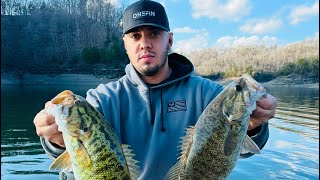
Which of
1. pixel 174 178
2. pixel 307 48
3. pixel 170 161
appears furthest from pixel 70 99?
pixel 307 48

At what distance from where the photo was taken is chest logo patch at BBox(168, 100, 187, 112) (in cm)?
447

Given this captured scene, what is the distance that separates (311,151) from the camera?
17203 millimetres

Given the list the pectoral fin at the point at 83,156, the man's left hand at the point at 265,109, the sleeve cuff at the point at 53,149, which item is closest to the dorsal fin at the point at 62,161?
the pectoral fin at the point at 83,156

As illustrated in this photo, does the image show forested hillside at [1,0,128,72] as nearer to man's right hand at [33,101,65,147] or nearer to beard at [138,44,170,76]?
beard at [138,44,170,76]

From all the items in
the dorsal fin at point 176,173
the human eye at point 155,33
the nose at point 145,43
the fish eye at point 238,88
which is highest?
the human eye at point 155,33

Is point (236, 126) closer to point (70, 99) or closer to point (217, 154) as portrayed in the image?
point (217, 154)

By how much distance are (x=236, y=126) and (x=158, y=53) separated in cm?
143

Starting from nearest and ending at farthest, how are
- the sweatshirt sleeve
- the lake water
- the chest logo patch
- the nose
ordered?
the sweatshirt sleeve, the nose, the chest logo patch, the lake water

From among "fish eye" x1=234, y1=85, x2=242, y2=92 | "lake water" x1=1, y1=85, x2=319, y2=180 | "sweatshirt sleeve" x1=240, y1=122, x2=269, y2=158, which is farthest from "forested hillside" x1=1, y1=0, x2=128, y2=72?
"fish eye" x1=234, y1=85, x2=242, y2=92

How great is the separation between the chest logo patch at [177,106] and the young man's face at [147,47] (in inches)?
17.7

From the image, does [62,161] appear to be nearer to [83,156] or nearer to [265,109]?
[83,156]

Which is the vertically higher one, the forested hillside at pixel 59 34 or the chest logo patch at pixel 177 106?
the forested hillside at pixel 59 34

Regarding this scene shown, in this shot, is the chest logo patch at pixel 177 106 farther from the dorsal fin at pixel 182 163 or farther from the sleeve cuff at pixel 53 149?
the sleeve cuff at pixel 53 149

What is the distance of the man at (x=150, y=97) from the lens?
4238 mm
